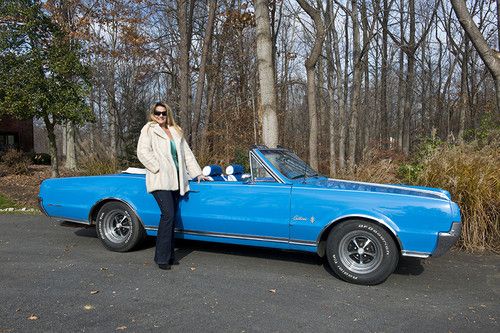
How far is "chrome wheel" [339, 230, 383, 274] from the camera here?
4246 millimetres

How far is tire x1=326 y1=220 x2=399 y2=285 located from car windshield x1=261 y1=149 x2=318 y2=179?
911 mm

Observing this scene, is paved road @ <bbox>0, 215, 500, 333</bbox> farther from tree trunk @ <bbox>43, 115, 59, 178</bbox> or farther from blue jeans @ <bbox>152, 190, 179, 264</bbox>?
tree trunk @ <bbox>43, 115, 59, 178</bbox>

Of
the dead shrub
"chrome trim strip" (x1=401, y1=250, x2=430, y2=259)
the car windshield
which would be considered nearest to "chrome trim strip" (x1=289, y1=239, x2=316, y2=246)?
the car windshield

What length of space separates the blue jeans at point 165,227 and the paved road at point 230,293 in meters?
0.20

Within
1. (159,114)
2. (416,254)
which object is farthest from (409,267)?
(159,114)

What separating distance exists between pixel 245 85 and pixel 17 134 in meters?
14.5

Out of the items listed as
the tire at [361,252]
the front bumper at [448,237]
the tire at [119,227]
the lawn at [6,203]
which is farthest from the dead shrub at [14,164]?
the front bumper at [448,237]

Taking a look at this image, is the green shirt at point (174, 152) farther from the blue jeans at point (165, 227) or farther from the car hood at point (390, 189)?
the car hood at point (390, 189)

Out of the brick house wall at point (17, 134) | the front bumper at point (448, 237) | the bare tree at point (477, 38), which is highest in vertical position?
the bare tree at point (477, 38)

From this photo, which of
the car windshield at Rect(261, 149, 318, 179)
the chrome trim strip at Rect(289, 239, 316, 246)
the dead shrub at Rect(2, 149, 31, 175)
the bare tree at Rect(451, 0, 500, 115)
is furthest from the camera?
the dead shrub at Rect(2, 149, 31, 175)

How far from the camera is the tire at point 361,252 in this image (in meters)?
4.16

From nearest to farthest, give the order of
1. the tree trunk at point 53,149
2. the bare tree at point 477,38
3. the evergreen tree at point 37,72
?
1. the bare tree at point 477,38
2. the evergreen tree at point 37,72
3. the tree trunk at point 53,149

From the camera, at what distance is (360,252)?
4320 mm

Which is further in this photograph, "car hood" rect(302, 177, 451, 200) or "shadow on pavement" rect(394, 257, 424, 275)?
"shadow on pavement" rect(394, 257, 424, 275)
